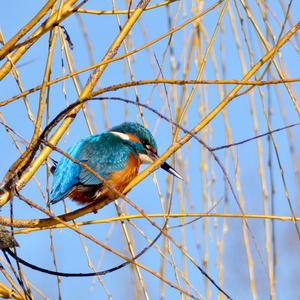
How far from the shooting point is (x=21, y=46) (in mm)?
1510

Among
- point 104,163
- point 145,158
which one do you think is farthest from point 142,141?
point 104,163

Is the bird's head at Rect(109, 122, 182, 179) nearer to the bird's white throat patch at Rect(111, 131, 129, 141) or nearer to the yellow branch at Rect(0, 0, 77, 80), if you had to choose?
the bird's white throat patch at Rect(111, 131, 129, 141)

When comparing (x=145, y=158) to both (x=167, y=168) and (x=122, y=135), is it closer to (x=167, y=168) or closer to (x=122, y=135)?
(x=122, y=135)

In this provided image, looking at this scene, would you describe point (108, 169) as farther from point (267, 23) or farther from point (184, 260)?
point (267, 23)

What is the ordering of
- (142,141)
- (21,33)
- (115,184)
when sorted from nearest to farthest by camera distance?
(21,33), (115,184), (142,141)

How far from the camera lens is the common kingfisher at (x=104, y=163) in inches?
86.0

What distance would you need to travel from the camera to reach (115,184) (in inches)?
93.0

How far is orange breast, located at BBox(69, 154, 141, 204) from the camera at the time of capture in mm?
2242

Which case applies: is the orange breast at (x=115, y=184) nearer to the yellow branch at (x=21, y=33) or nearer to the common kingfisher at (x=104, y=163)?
the common kingfisher at (x=104, y=163)

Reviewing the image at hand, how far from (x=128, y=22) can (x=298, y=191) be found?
0.69 m

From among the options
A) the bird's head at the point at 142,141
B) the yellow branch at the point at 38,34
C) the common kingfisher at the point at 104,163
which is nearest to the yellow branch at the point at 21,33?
the yellow branch at the point at 38,34

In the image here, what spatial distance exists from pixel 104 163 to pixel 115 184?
10 cm

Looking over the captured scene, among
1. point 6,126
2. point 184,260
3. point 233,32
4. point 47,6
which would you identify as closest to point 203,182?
point 184,260

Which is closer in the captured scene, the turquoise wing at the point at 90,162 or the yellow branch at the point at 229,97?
the yellow branch at the point at 229,97
